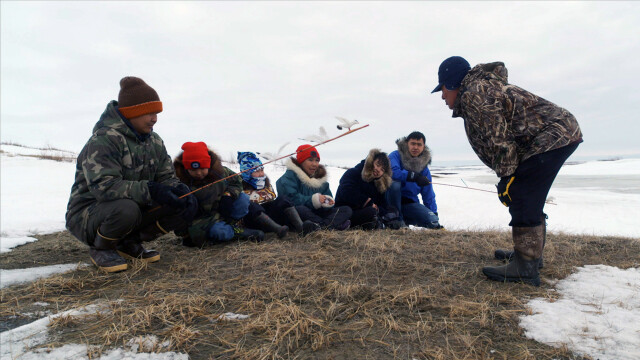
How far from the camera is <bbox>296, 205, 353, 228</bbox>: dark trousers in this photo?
4859 millimetres

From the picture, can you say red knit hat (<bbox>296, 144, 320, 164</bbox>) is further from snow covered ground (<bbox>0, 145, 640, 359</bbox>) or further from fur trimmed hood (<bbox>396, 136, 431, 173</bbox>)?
snow covered ground (<bbox>0, 145, 640, 359</bbox>)

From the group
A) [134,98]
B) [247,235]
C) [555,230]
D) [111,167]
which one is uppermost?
[134,98]

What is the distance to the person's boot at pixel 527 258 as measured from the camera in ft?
8.62

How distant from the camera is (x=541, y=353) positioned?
171 centimetres

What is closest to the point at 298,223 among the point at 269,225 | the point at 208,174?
the point at 269,225

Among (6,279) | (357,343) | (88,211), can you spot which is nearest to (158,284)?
(88,211)

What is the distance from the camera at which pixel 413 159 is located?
5.93m

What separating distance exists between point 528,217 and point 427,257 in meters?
1.01

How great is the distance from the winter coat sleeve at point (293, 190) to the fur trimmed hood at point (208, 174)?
47.7 inches

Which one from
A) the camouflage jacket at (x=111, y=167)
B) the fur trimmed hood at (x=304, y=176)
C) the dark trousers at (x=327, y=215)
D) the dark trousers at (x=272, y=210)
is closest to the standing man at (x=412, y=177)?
the dark trousers at (x=327, y=215)

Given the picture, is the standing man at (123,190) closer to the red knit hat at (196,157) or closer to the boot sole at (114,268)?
the boot sole at (114,268)

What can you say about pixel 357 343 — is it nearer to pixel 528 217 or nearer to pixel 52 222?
pixel 528 217

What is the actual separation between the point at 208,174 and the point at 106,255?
1.30 m

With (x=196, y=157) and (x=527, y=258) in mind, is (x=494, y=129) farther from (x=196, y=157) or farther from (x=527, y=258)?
(x=196, y=157)
